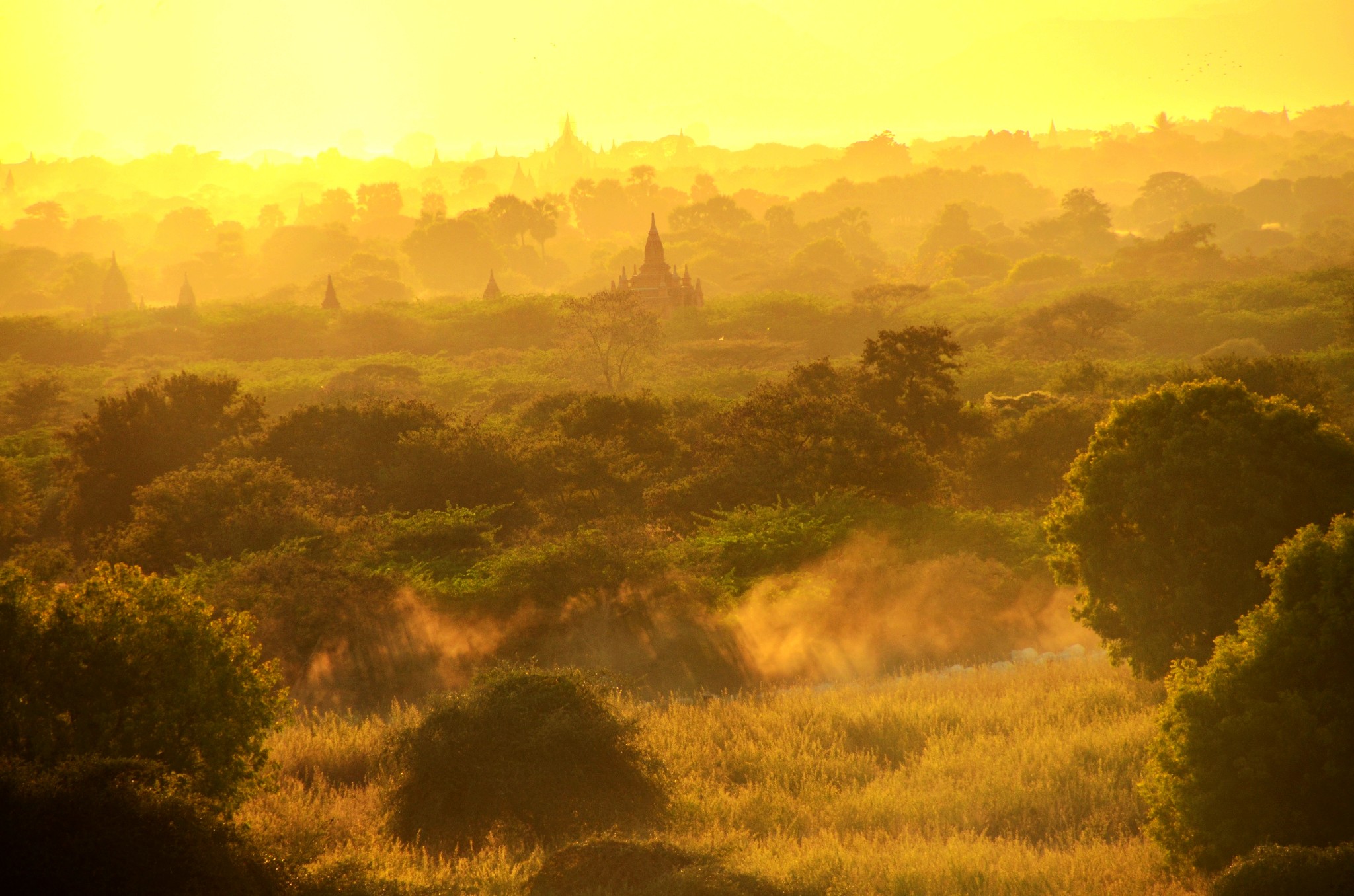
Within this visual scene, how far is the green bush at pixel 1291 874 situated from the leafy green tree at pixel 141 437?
25204mm

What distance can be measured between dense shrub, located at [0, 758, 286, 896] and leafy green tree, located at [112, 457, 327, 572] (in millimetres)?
14518

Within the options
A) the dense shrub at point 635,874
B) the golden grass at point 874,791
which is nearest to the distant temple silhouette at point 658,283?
the golden grass at point 874,791

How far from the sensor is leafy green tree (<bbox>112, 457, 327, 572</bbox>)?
75.9ft

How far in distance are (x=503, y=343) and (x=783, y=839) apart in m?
63.3

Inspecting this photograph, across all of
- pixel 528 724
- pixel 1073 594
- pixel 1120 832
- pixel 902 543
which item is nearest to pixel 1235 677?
pixel 1120 832

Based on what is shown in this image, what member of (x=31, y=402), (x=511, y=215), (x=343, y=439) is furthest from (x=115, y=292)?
(x=343, y=439)

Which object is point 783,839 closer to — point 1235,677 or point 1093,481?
point 1235,677

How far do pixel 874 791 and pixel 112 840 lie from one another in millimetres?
6967

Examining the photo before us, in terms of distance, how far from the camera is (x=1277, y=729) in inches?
360

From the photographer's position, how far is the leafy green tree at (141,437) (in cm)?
2891

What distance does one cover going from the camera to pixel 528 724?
37.5 feet

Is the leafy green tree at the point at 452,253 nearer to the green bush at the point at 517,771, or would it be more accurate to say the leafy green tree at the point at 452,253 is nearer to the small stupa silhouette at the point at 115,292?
the small stupa silhouette at the point at 115,292

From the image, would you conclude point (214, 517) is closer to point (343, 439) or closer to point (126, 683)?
point (343, 439)

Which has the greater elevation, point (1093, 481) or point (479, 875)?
point (1093, 481)
